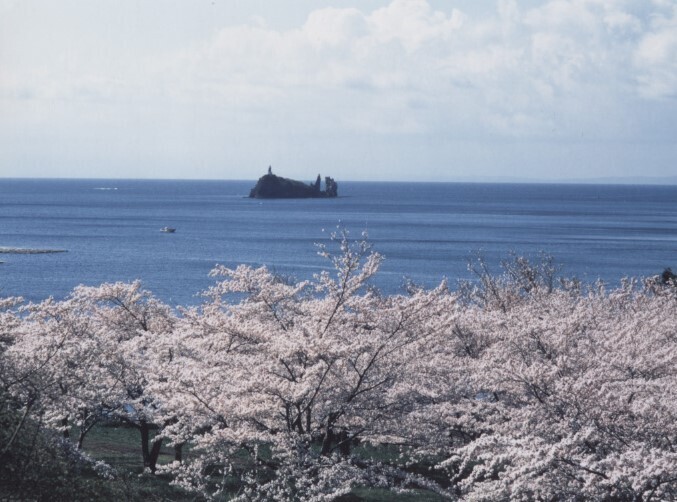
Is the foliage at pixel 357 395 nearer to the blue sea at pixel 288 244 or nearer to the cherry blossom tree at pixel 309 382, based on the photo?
the cherry blossom tree at pixel 309 382

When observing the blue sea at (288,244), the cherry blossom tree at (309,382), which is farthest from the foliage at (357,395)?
the blue sea at (288,244)

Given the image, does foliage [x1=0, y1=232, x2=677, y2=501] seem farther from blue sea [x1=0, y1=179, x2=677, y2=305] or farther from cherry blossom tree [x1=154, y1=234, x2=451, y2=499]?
blue sea [x1=0, y1=179, x2=677, y2=305]

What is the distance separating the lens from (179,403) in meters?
15.7

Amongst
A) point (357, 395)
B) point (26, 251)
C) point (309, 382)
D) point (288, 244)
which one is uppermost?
point (309, 382)

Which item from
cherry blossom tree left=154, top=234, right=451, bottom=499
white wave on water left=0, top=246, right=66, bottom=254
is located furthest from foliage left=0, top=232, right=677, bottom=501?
white wave on water left=0, top=246, right=66, bottom=254

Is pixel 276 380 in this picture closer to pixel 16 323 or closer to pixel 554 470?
pixel 554 470

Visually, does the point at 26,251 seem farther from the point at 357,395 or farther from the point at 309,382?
the point at 309,382

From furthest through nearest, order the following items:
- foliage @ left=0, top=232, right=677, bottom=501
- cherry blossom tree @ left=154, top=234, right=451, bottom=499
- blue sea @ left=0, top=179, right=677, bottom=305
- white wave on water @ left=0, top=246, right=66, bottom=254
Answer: white wave on water @ left=0, top=246, right=66, bottom=254 < blue sea @ left=0, top=179, right=677, bottom=305 < cherry blossom tree @ left=154, top=234, right=451, bottom=499 < foliage @ left=0, top=232, right=677, bottom=501

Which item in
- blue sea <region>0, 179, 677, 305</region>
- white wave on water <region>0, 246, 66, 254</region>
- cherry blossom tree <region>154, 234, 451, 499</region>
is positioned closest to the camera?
cherry blossom tree <region>154, 234, 451, 499</region>

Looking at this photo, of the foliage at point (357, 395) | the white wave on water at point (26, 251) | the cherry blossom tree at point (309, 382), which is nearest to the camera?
the foliage at point (357, 395)

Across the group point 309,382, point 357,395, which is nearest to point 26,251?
point 357,395

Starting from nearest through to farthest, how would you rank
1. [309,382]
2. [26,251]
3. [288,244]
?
[309,382] → [26,251] → [288,244]

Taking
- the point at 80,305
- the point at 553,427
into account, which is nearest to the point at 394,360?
the point at 553,427

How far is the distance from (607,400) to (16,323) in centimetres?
1731
